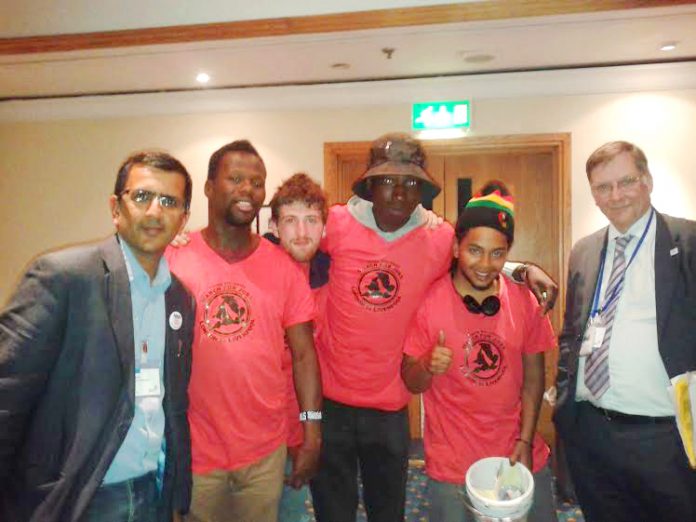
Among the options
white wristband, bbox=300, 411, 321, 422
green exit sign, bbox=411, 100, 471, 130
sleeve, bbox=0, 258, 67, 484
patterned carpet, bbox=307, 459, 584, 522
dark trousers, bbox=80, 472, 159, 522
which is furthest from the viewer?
green exit sign, bbox=411, 100, 471, 130

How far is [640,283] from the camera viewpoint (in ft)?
6.41

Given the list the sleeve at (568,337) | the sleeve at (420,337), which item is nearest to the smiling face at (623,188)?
the sleeve at (568,337)

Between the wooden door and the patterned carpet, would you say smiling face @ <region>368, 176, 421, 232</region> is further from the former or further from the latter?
the wooden door

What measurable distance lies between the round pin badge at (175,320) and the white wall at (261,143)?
9.84 ft

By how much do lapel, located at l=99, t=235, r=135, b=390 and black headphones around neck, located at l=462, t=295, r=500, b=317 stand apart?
1.07 m

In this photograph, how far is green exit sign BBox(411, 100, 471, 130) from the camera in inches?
165

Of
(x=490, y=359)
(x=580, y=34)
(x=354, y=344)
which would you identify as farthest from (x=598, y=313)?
(x=580, y=34)

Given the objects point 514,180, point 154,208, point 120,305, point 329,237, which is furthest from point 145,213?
point 514,180

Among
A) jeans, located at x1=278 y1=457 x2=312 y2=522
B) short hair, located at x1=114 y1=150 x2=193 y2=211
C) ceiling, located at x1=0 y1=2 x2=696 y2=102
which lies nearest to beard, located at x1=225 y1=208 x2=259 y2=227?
short hair, located at x1=114 y1=150 x2=193 y2=211

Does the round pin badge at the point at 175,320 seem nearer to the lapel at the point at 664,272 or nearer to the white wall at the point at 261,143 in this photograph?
the lapel at the point at 664,272

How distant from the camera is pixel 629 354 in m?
1.92

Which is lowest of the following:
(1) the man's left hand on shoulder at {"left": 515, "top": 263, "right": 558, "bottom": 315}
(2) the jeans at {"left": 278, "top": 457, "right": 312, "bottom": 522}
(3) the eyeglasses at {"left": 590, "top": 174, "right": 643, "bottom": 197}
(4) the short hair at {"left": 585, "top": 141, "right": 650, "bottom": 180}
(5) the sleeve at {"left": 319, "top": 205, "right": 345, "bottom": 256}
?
(2) the jeans at {"left": 278, "top": 457, "right": 312, "bottom": 522}

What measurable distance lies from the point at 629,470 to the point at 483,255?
921 mm

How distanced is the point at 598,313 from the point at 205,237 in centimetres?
146
